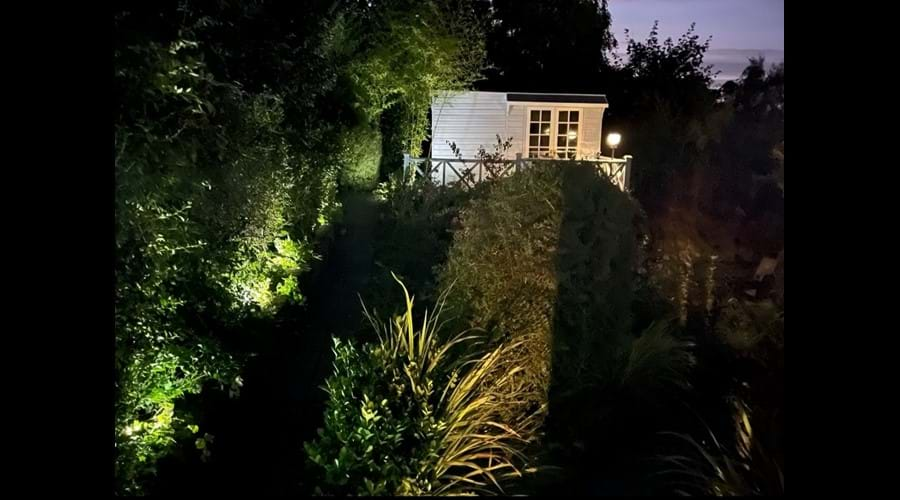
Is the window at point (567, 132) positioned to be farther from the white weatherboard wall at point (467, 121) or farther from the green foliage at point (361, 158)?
the green foliage at point (361, 158)

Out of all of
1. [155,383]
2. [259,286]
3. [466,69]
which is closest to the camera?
[155,383]

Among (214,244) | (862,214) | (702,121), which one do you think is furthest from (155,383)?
(702,121)

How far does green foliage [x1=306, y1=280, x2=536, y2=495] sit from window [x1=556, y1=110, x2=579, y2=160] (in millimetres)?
8971

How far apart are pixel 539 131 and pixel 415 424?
Result: 9719 millimetres

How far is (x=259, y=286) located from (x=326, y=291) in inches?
60.6

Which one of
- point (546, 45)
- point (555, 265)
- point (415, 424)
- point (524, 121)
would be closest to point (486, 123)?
point (524, 121)

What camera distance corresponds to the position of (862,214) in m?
1.96

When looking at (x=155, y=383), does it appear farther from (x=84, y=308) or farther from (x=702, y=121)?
(x=702, y=121)

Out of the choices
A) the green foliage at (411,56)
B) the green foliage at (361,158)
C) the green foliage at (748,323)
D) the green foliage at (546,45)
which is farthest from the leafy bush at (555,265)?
the green foliage at (546,45)

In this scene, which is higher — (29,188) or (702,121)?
(702,121)

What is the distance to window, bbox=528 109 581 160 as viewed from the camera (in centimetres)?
1240

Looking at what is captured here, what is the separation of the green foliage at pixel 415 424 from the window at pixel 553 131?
8.89m

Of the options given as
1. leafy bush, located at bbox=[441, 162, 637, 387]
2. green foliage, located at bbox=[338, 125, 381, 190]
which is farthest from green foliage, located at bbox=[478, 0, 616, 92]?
leafy bush, located at bbox=[441, 162, 637, 387]

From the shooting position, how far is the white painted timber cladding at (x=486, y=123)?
1235 cm
